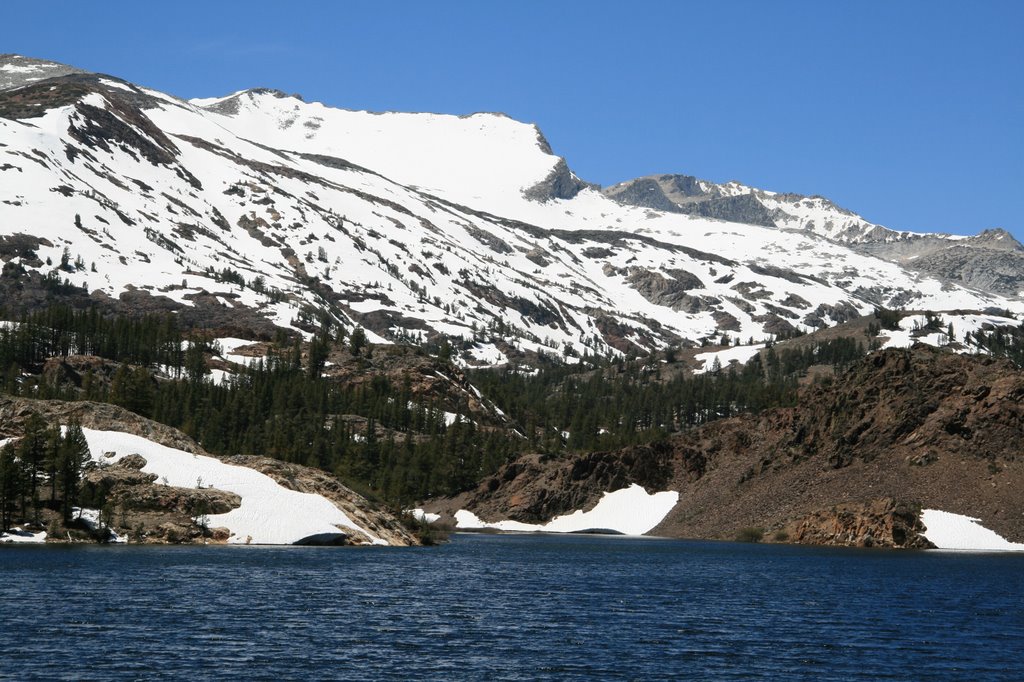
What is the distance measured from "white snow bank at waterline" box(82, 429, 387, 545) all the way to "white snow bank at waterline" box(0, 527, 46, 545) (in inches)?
383

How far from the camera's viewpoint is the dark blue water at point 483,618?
48031mm

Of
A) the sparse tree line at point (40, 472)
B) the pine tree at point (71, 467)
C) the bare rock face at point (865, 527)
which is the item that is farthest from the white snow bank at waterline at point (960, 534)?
the sparse tree line at point (40, 472)

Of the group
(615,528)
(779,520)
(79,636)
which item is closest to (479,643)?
→ (79,636)

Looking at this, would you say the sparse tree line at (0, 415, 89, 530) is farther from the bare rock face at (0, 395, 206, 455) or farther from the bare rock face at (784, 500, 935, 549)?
the bare rock face at (784, 500, 935, 549)

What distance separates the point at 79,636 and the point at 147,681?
1074 cm

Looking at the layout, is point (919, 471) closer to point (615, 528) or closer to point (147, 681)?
point (615, 528)

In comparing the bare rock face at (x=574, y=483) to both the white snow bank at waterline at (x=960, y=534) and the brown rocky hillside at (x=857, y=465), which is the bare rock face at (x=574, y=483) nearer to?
the brown rocky hillside at (x=857, y=465)

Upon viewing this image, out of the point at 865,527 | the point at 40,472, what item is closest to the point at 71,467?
the point at 40,472

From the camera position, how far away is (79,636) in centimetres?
5222

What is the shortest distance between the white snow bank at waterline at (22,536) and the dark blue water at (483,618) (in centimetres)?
753

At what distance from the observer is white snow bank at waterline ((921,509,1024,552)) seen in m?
126

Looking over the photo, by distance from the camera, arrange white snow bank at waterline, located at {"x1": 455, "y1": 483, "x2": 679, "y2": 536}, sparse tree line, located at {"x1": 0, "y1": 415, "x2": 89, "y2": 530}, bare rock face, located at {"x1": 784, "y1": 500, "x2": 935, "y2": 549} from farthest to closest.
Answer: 1. white snow bank at waterline, located at {"x1": 455, "y1": 483, "x2": 679, "y2": 536}
2. bare rock face, located at {"x1": 784, "y1": 500, "x2": 935, "y2": 549}
3. sparse tree line, located at {"x1": 0, "y1": 415, "x2": 89, "y2": 530}

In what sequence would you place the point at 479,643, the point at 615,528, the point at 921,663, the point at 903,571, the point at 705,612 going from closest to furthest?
the point at 921,663 < the point at 479,643 < the point at 705,612 < the point at 903,571 < the point at 615,528

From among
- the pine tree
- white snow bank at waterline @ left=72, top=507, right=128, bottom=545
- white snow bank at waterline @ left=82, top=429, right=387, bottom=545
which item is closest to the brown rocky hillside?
white snow bank at waterline @ left=82, top=429, right=387, bottom=545
